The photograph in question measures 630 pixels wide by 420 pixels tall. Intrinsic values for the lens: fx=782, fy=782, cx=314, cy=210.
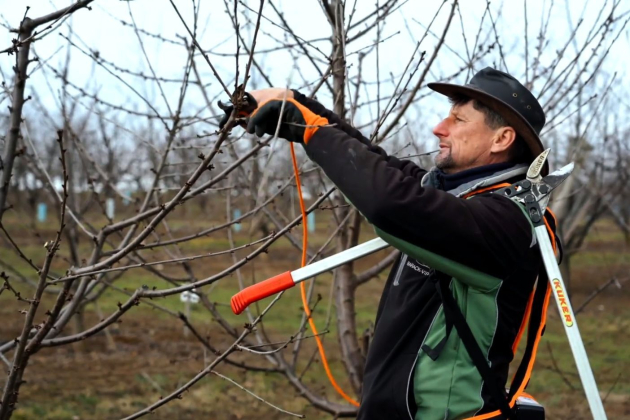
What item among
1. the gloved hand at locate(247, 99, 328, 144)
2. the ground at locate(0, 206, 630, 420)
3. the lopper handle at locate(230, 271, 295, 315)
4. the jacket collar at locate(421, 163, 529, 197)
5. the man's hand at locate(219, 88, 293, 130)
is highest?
the man's hand at locate(219, 88, 293, 130)

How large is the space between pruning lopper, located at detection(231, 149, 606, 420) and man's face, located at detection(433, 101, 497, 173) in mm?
233

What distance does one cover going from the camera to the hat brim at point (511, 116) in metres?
2.24

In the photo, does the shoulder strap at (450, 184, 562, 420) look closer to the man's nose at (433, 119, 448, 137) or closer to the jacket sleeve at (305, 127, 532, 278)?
the jacket sleeve at (305, 127, 532, 278)

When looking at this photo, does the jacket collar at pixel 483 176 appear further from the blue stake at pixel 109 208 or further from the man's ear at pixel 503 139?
the blue stake at pixel 109 208

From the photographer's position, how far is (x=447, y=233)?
1934mm

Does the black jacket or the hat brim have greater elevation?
the hat brim

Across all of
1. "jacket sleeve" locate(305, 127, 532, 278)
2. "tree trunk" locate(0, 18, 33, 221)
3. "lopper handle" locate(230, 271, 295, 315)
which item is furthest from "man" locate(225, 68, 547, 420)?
"tree trunk" locate(0, 18, 33, 221)

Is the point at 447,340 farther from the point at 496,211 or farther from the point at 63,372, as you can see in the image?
the point at 63,372

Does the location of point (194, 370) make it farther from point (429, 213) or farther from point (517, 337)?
point (429, 213)

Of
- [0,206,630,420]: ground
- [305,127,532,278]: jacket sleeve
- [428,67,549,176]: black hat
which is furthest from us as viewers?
[0,206,630,420]: ground

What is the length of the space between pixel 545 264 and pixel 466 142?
0.46 m

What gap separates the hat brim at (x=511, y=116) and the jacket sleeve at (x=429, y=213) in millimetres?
295

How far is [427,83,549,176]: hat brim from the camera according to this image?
224 centimetres

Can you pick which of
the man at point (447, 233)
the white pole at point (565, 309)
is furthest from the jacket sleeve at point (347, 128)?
the white pole at point (565, 309)
